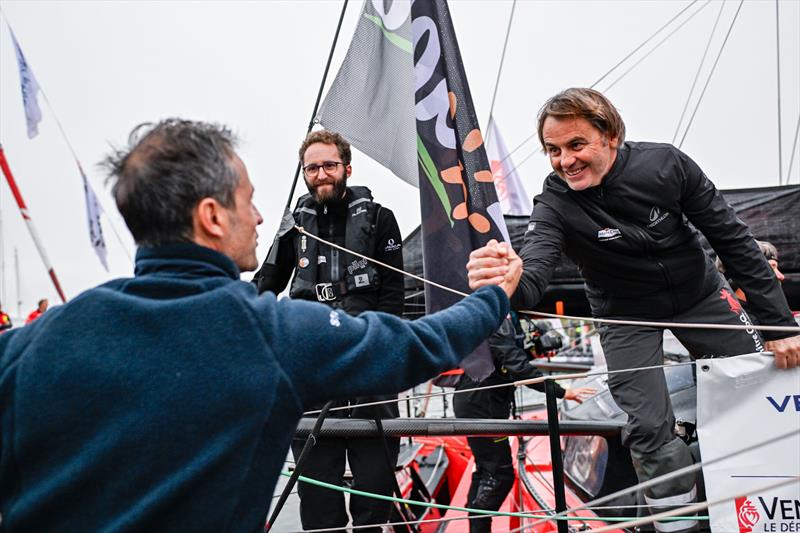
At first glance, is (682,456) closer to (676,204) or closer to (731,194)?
(676,204)

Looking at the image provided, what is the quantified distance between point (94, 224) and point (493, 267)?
10541 millimetres

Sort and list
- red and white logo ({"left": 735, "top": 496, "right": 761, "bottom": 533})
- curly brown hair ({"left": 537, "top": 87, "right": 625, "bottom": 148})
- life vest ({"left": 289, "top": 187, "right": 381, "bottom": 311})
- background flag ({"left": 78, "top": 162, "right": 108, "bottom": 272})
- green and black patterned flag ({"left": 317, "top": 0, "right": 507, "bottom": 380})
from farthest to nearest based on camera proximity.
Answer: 1. background flag ({"left": 78, "top": 162, "right": 108, "bottom": 272})
2. life vest ({"left": 289, "top": 187, "right": 381, "bottom": 311})
3. green and black patterned flag ({"left": 317, "top": 0, "right": 507, "bottom": 380})
4. curly brown hair ({"left": 537, "top": 87, "right": 625, "bottom": 148})
5. red and white logo ({"left": 735, "top": 496, "right": 761, "bottom": 533})

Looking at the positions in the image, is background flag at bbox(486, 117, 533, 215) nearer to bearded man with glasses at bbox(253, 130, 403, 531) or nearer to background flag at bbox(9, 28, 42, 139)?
background flag at bbox(9, 28, 42, 139)

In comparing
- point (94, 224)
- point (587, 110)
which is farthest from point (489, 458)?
point (94, 224)

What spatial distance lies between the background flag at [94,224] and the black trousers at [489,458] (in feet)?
28.2

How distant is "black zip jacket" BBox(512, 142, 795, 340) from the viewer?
2.32 m

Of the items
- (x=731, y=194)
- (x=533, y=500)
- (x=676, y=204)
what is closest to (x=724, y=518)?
(x=676, y=204)

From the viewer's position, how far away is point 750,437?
2066 millimetres

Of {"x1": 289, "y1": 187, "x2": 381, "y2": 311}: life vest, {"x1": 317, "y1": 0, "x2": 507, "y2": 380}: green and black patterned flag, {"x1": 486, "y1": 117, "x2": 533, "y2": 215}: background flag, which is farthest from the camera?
{"x1": 486, "y1": 117, "x2": 533, "y2": 215}: background flag

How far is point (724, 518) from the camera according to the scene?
2.03 meters

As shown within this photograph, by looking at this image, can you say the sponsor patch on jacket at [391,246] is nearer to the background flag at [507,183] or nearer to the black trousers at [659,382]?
the black trousers at [659,382]

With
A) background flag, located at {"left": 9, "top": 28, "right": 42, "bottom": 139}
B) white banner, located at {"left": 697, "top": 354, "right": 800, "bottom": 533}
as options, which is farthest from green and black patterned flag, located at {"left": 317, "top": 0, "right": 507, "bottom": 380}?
background flag, located at {"left": 9, "top": 28, "right": 42, "bottom": 139}

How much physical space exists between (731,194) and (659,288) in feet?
11.2

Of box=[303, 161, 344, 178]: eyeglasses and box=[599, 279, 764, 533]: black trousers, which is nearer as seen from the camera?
box=[599, 279, 764, 533]: black trousers
